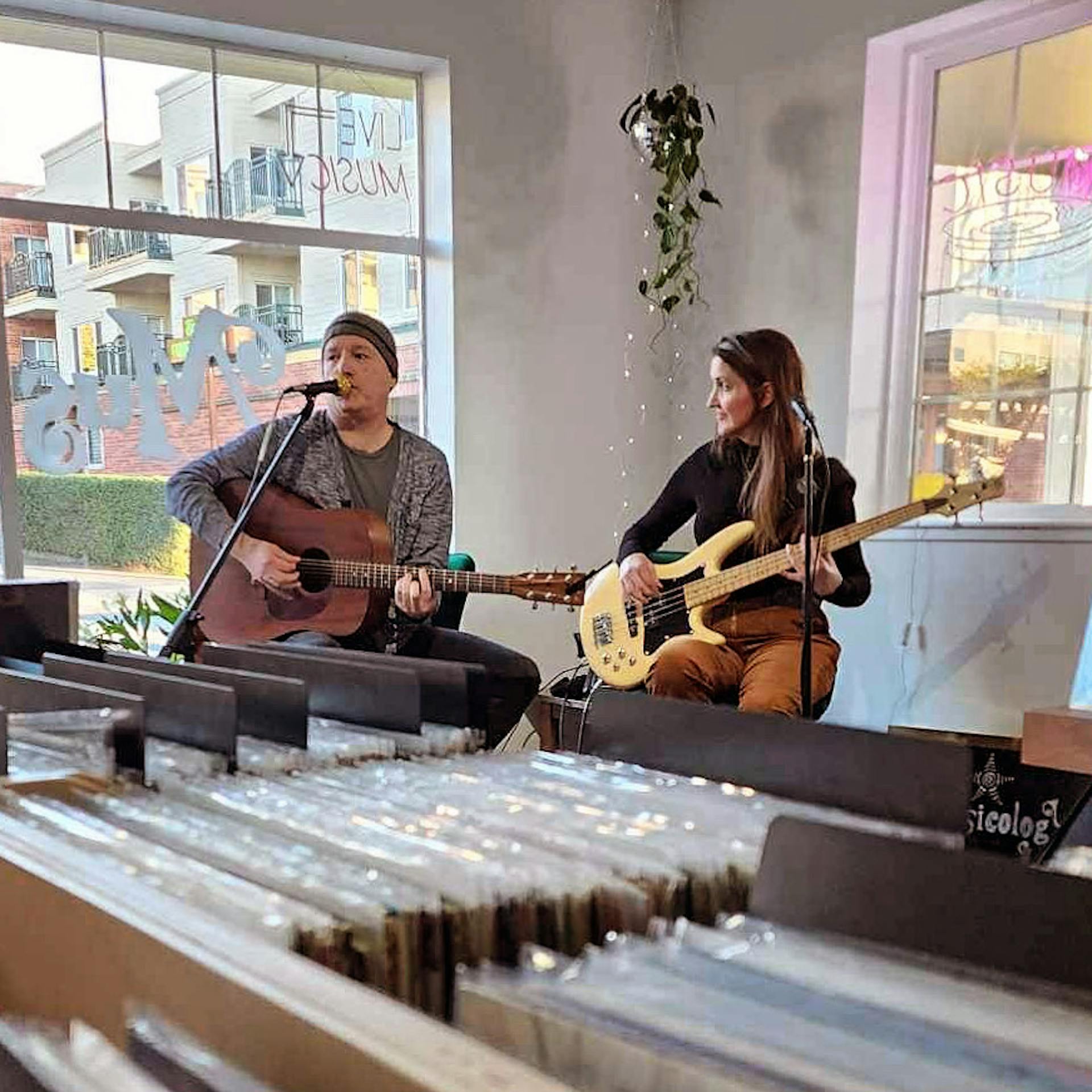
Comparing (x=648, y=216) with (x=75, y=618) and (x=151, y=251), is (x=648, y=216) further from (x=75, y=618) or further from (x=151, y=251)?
(x=75, y=618)

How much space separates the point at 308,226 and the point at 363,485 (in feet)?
4.42

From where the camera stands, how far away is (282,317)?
3607 mm

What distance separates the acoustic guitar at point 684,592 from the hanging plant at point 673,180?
52.3 inches

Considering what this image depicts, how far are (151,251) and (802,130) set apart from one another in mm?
2025

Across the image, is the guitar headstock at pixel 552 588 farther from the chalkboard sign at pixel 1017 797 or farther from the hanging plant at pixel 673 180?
the hanging plant at pixel 673 180

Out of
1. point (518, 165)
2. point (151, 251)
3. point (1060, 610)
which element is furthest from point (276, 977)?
point (518, 165)

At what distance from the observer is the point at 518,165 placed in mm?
3699

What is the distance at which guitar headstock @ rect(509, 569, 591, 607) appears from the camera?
2.76 m

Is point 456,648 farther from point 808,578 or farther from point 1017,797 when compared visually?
point 1017,797

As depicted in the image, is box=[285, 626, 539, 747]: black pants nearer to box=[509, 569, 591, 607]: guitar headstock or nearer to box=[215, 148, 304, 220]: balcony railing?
box=[509, 569, 591, 607]: guitar headstock

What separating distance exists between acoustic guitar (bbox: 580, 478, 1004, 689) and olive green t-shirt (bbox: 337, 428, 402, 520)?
1.85 feet

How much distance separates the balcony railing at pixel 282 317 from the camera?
3.54m

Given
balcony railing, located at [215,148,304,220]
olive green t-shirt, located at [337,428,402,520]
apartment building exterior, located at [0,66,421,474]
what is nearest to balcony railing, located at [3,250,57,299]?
apartment building exterior, located at [0,66,421,474]

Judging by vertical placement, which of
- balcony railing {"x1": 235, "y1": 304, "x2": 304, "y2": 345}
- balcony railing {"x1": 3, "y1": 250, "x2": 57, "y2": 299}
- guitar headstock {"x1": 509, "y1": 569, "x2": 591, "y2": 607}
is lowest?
guitar headstock {"x1": 509, "y1": 569, "x2": 591, "y2": 607}
